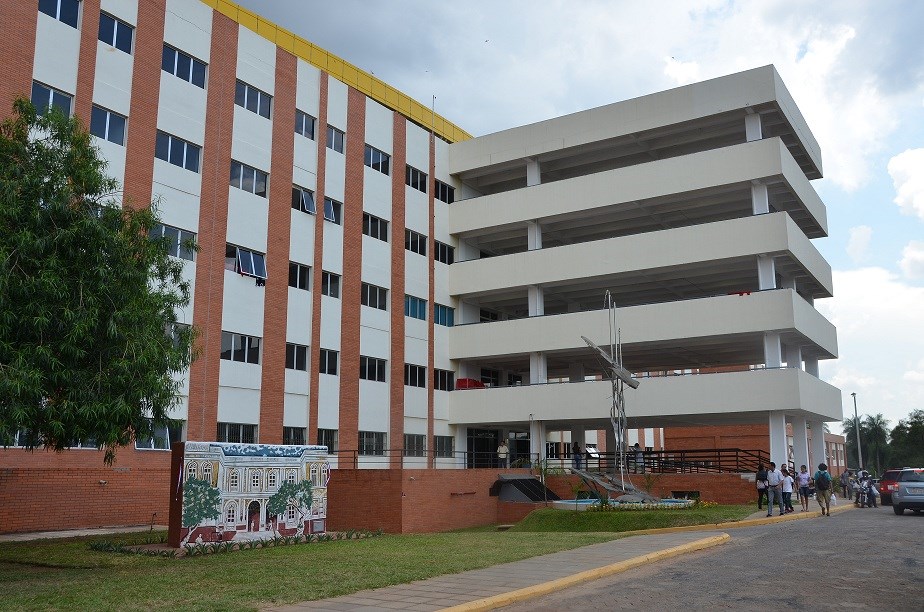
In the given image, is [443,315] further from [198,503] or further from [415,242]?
[198,503]

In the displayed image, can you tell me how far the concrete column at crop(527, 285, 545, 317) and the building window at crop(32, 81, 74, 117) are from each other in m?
22.6

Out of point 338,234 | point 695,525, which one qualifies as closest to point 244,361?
point 338,234

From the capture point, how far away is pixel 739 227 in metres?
36.7

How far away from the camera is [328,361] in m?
36.1

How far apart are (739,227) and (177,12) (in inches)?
973

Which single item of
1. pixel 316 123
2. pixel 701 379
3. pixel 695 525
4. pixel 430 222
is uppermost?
pixel 316 123

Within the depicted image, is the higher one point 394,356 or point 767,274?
point 767,274

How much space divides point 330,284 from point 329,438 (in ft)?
22.1

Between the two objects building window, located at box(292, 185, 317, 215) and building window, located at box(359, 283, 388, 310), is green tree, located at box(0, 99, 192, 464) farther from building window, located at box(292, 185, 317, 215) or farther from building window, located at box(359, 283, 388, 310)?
building window, located at box(359, 283, 388, 310)

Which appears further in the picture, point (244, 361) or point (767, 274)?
point (767, 274)

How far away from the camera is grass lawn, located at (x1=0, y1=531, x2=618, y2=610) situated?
35.4 feet

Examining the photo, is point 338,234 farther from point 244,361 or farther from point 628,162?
point 628,162

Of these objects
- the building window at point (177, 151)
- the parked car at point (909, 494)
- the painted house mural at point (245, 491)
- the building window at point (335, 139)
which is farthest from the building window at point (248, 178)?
the parked car at point (909, 494)

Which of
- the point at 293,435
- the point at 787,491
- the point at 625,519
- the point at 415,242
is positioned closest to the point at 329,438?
the point at 293,435
